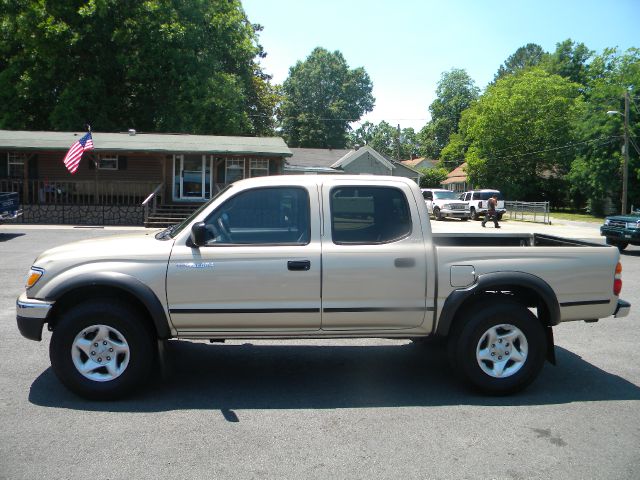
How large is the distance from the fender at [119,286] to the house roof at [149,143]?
855 inches

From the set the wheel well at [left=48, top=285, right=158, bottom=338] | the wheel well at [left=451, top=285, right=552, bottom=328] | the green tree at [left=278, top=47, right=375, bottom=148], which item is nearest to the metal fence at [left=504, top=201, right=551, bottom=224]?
the wheel well at [left=451, top=285, right=552, bottom=328]

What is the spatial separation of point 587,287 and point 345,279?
2159 mm

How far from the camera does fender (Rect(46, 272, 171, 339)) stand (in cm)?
475

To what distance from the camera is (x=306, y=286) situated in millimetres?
4906

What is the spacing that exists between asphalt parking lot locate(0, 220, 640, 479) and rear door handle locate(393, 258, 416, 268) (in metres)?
1.14

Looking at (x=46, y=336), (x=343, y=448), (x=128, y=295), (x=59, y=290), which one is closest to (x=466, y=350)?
(x=343, y=448)

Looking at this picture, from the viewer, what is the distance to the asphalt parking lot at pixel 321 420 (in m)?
3.79

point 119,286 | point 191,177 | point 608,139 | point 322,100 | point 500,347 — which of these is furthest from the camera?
point 322,100

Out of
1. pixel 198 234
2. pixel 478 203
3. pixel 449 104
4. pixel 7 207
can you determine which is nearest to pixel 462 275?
pixel 198 234

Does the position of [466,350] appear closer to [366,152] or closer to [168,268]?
[168,268]

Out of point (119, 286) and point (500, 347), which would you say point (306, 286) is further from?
point (500, 347)

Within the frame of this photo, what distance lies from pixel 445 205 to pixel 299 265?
1256 inches

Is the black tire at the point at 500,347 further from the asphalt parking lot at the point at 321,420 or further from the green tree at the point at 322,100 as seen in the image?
the green tree at the point at 322,100

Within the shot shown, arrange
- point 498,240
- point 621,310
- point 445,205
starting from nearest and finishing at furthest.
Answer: point 621,310, point 498,240, point 445,205
